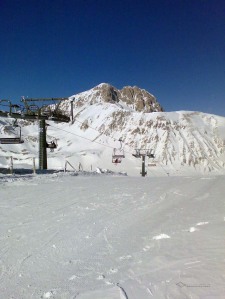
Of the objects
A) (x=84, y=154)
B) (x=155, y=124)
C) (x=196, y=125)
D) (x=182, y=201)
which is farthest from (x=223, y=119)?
(x=182, y=201)

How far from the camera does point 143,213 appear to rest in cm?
873

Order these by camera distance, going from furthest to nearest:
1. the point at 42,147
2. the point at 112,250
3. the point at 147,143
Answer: the point at 147,143 → the point at 42,147 → the point at 112,250

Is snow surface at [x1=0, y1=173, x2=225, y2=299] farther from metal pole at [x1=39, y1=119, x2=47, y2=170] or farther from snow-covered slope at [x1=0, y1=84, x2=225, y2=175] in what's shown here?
snow-covered slope at [x1=0, y1=84, x2=225, y2=175]

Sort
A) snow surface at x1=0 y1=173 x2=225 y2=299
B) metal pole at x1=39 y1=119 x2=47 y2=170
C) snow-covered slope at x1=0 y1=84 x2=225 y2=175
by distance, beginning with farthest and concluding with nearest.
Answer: snow-covered slope at x1=0 y1=84 x2=225 y2=175, metal pole at x1=39 y1=119 x2=47 y2=170, snow surface at x1=0 y1=173 x2=225 y2=299

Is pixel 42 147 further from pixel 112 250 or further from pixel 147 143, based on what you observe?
pixel 147 143

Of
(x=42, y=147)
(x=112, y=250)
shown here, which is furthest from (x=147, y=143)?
(x=112, y=250)

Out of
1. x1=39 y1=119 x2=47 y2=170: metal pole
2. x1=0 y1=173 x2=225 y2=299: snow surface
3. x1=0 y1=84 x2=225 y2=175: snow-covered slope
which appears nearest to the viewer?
x1=0 y1=173 x2=225 y2=299: snow surface

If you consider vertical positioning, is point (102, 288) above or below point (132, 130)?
below

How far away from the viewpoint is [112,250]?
5457mm

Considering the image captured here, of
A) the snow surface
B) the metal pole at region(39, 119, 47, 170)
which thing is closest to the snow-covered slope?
the metal pole at region(39, 119, 47, 170)

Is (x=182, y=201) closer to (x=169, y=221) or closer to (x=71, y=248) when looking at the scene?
(x=169, y=221)

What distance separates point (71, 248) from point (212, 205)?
210 inches

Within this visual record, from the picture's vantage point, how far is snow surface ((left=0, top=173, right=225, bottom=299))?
3887mm

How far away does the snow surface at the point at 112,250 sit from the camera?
3887 mm
